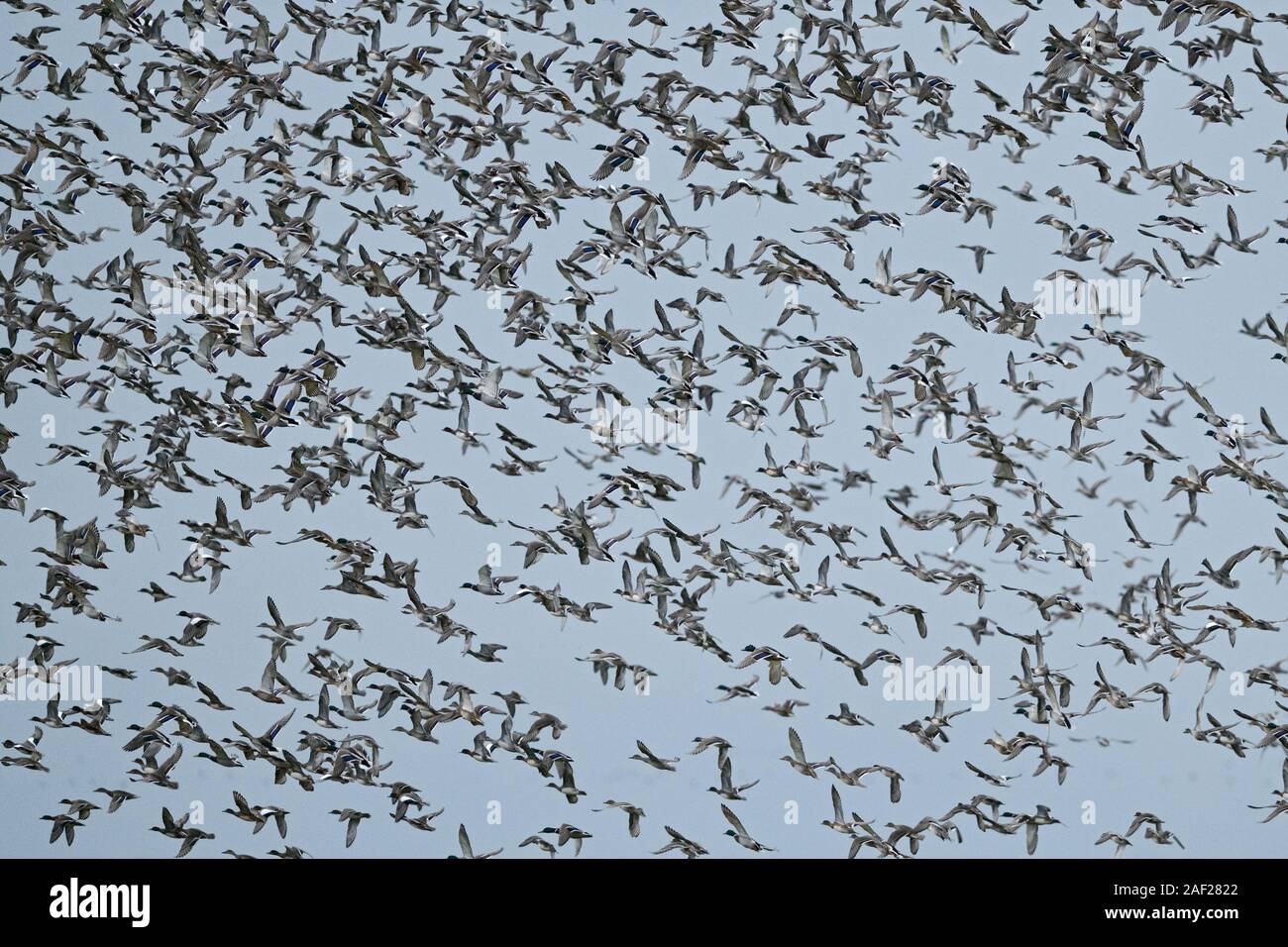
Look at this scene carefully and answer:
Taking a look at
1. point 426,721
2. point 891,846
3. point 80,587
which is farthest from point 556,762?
point 80,587

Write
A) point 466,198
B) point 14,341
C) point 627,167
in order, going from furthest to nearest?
1. point 14,341
2. point 466,198
3. point 627,167

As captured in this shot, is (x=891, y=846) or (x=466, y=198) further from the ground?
(x=466, y=198)

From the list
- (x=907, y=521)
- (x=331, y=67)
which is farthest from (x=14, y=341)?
(x=907, y=521)

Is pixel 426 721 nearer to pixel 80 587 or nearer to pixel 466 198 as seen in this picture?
pixel 80 587

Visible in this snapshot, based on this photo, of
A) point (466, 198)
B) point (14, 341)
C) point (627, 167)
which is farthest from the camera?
point (14, 341)

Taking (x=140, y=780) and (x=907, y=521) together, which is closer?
(x=140, y=780)

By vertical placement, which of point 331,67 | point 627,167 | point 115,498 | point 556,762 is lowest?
point 556,762
